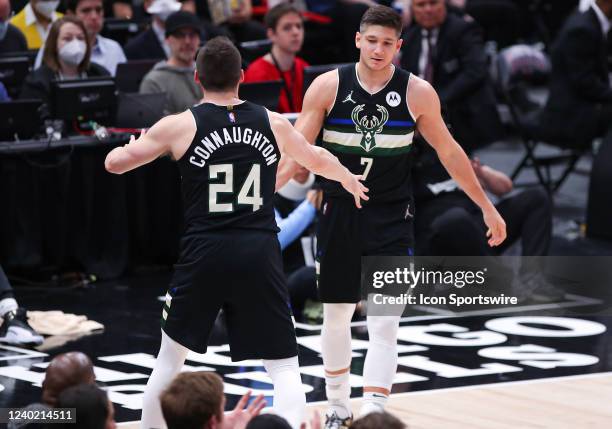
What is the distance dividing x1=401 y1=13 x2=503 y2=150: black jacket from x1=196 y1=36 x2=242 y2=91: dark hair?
19.4 ft

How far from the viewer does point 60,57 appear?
9711 millimetres

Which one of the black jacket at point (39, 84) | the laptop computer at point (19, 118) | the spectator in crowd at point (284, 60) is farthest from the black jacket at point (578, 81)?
the laptop computer at point (19, 118)

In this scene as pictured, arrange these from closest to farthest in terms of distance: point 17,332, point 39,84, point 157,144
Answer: point 157,144 → point 17,332 → point 39,84

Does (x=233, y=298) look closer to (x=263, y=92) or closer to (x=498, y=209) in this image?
(x=498, y=209)

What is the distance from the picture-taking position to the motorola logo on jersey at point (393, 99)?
6004mm

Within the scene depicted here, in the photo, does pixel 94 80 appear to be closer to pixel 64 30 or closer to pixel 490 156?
pixel 64 30

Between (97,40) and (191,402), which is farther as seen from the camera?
(97,40)

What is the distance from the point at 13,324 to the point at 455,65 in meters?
4.86

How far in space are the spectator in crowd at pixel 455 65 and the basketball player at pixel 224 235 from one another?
5.90 m

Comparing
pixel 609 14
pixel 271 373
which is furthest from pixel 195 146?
pixel 609 14

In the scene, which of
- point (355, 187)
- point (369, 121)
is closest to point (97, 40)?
point (369, 121)

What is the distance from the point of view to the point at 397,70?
6.05 m

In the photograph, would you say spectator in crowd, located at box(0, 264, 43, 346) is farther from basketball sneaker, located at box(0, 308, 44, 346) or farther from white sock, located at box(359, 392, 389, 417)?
white sock, located at box(359, 392, 389, 417)

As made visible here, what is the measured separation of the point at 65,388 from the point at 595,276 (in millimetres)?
6281
